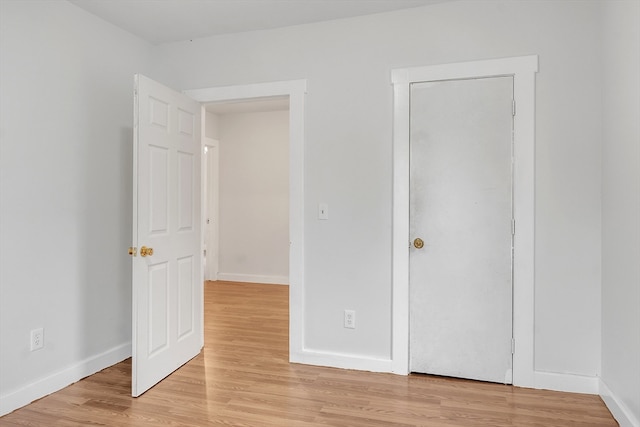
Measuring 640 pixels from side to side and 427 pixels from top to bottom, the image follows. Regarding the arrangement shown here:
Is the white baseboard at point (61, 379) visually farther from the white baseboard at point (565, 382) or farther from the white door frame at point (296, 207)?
the white baseboard at point (565, 382)

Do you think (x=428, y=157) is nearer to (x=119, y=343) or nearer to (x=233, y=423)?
(x=233, y=423)

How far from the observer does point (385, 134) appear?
9.59ft

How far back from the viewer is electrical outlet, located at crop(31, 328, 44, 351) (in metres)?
2.51

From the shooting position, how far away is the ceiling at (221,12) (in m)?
2.77

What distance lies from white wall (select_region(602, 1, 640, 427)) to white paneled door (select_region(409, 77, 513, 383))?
0.52m

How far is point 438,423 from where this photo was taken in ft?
7.38

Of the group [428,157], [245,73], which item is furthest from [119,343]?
[428,157]

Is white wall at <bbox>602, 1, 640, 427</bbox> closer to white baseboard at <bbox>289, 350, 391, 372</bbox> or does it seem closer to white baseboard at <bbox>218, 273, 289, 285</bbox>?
white baseboard at <bbox>289, 350, 391, 372</bbox>

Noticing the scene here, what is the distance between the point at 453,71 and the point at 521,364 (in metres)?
1.95

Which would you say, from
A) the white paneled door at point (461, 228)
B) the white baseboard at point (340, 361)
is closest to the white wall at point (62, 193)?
the white baseboard at point (340, 361)

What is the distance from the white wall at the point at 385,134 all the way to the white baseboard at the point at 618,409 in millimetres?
137

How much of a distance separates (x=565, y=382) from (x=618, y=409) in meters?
0.38

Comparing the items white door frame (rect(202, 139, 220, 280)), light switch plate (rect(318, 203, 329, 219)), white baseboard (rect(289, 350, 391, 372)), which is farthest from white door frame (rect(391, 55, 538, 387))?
white door frame (rect(202, 139, 220, 280))

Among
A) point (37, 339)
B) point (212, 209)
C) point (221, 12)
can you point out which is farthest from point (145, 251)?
point (212, 209)
